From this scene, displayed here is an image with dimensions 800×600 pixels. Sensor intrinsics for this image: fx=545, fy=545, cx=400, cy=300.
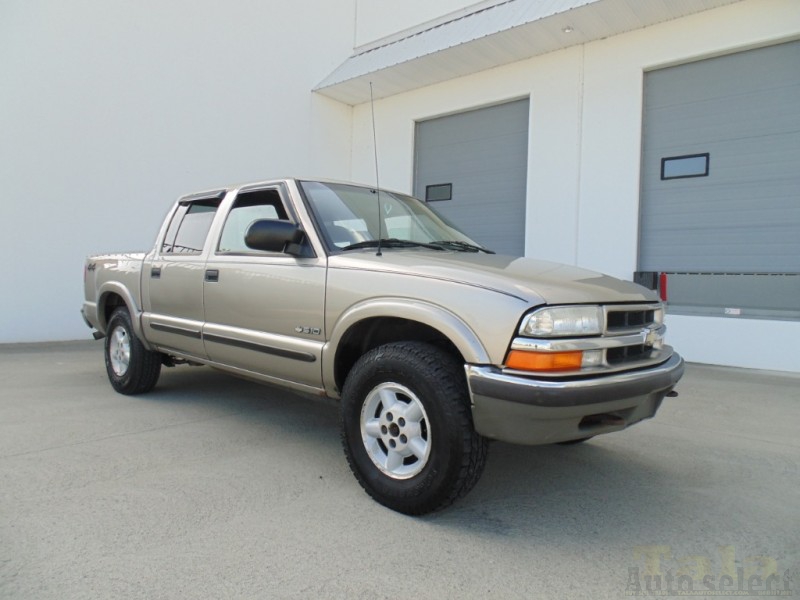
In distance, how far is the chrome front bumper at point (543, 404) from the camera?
94.7 inches

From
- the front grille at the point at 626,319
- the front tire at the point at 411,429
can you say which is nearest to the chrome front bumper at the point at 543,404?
the front tire at the point at 411,429

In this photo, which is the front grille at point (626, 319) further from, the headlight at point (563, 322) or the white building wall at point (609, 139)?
the white building wall at point (609, 139)

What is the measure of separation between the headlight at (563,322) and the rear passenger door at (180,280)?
105 inches

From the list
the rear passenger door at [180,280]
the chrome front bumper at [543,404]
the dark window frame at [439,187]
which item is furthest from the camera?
the dark window frame at [439,187]

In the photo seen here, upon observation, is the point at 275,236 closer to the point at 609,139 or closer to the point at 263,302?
the point at 263,302

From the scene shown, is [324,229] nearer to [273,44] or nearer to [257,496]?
[257,496]

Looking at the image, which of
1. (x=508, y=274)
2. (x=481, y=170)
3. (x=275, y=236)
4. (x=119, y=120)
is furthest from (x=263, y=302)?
(x=481, y=170)

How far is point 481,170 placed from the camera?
10344 mm

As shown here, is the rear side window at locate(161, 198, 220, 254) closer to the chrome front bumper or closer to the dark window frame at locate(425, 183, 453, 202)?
the chrome front bumper

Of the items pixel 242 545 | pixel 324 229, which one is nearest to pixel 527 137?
pixel 324 229

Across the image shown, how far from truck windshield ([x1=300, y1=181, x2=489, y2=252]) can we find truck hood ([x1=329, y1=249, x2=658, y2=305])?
20 centimetres

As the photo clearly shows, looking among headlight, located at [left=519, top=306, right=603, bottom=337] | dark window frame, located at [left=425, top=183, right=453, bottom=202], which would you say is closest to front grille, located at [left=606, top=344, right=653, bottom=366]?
headlight, located at [left=519, top=306, right=603, bottom=337]

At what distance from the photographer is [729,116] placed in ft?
25.2

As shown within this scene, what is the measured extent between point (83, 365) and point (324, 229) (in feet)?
16.8
